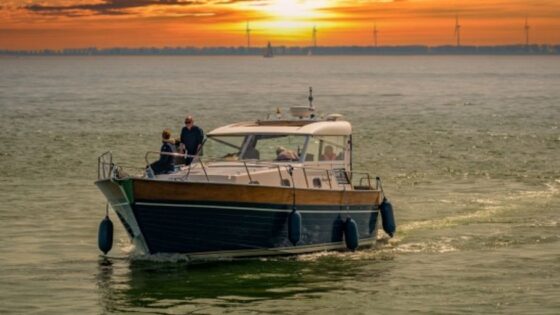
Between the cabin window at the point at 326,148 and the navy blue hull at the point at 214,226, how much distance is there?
6.16 ft

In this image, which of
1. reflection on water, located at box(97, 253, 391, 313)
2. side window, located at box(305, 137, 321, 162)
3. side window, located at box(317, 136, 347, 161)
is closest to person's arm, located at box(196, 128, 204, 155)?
side window, located at box(305, 137, 321, 162)

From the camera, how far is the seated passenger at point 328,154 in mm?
28016

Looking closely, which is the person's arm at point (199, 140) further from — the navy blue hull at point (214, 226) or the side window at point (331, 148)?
the navy blue hull at point (214, 226)

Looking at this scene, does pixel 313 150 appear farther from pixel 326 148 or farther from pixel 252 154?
pixel 252 154

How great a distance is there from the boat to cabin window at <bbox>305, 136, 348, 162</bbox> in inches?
0.9

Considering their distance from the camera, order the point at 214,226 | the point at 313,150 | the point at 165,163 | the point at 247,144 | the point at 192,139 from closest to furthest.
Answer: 1. the point at 214,226
2. the point at 165,163
3. the point at 247,144
4. the point at 313,150
5. the point at 192,139

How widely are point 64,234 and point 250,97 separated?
324ft

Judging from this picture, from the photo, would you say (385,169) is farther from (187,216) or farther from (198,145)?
(187,216)

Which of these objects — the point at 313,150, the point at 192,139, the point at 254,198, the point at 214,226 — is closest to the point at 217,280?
the point at 214,226

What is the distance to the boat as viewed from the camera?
79.6 ft

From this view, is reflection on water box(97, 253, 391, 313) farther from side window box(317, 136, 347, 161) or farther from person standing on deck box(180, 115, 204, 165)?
person standing on deck box(180, 115, 204, 165)

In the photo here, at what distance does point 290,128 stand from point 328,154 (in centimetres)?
114

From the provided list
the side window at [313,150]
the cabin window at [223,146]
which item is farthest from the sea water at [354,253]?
the cabin window at [223,146]

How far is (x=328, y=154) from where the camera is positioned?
28188mm
